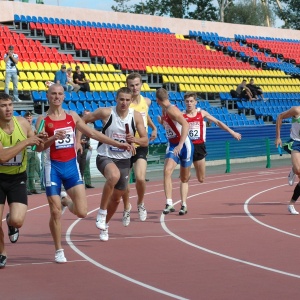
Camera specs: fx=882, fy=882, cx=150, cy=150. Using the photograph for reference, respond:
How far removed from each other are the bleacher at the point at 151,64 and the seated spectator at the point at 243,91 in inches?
12.0

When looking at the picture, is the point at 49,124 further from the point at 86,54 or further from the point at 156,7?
the point at 156,7

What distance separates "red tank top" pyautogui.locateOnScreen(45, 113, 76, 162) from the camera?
10062mm

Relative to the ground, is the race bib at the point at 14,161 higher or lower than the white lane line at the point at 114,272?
higher

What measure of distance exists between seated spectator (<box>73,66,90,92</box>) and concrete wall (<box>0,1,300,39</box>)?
21.6ft

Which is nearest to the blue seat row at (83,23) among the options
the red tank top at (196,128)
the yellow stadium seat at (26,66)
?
the yellow stadium seat at (26,66)

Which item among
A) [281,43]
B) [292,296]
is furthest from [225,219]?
[281,43]

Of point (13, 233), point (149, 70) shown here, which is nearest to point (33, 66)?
point (149, 70)

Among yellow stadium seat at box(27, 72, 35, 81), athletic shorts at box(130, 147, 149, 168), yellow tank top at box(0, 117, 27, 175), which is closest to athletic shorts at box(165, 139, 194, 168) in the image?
athletic shorts at box(130, 147, 149, 168)

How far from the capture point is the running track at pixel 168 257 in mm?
8023

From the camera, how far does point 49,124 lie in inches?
396

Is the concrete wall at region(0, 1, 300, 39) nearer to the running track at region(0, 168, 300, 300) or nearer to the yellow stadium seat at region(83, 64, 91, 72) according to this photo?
the yellow stadium seat at region(83, 64, 91, 72)

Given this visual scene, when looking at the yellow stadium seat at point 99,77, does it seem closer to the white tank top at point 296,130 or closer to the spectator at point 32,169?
the spectator at point 32,169

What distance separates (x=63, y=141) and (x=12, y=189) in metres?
0.90

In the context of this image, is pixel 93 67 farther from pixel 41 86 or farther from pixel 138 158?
pixel 138 158
